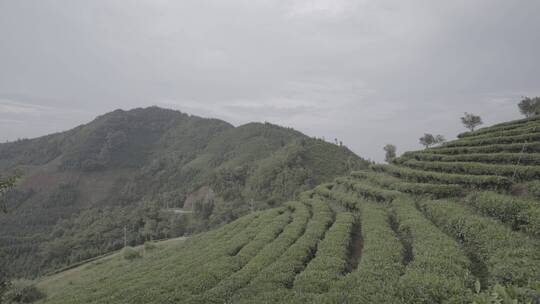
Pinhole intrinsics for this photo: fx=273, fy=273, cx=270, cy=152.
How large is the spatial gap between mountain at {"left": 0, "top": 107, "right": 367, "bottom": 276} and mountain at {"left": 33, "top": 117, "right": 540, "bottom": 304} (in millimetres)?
44818

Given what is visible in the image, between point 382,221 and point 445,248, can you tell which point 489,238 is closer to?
point 445,248

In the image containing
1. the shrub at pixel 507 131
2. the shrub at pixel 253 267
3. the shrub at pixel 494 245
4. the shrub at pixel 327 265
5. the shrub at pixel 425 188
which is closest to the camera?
the shrub at pixel 494 245

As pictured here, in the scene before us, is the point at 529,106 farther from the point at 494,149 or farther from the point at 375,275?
the point at 375,275

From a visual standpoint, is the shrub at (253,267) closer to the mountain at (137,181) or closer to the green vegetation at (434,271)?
the green vegetation at (434,271)

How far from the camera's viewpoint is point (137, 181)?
134500 millimetres

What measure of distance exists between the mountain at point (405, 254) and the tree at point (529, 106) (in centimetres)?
1731

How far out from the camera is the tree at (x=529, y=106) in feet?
107

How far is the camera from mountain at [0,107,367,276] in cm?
7125

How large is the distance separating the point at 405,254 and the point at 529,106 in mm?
35474

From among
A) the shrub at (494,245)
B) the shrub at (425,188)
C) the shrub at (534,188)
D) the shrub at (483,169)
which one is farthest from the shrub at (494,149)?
the shrub at (494,245)

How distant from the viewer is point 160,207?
Result: 3780 inches

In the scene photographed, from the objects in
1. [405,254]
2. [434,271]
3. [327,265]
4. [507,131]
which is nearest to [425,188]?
[405,254]

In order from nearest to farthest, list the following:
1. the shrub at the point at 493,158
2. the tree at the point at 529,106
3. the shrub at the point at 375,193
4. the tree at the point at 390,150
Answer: the shrub at the point at 493,158, the shrub at the point at 375,193, the tree at the point at 529,106, the tree at the point at 390,150

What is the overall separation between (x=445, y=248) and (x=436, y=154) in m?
16.9
